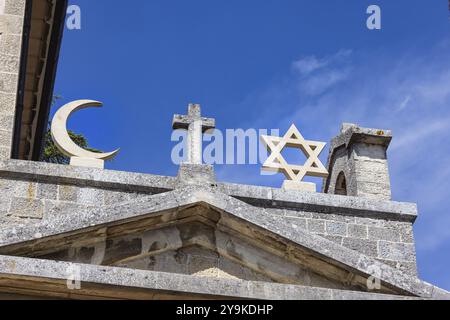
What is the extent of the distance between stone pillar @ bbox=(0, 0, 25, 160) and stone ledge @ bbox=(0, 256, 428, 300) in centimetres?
200

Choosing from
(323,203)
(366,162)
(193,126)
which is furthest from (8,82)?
(366,162)

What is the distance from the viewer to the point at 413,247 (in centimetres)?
1136

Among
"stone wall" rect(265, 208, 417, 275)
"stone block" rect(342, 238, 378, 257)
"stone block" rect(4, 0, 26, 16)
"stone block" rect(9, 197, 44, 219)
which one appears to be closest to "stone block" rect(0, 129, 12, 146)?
"stone block" rect(9, 197, 44, 219)

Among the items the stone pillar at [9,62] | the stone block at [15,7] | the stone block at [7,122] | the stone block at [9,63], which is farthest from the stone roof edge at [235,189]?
the stone block at [15,7]

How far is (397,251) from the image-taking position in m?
11.3

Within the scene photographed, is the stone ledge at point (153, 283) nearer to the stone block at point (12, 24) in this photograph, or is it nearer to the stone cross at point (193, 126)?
the stone cross at point (193, 126)

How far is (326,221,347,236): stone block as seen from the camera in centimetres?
1128

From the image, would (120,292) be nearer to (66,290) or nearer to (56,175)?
(66,290)

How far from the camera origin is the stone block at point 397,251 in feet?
36.8

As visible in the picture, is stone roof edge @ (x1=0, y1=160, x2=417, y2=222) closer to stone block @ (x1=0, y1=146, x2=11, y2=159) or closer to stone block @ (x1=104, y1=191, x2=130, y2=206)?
stone block @ (x1=104, y1=191, x2=130, y2=206)
